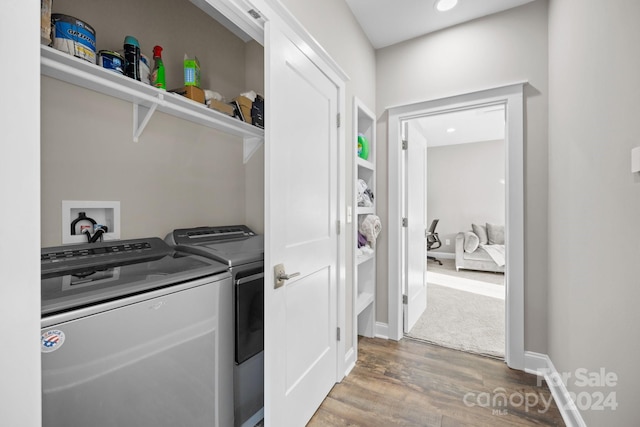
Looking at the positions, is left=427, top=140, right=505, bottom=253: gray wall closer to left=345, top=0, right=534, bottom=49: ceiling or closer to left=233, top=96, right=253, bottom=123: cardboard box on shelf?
left=345, top=0, right=534, bottom=49: ceiling

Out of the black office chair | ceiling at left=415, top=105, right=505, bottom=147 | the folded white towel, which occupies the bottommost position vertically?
the black office chair

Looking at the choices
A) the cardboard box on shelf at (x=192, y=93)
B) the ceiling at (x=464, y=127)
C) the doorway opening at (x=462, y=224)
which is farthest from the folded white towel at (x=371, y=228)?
the ceiling at (x=464, y=127)

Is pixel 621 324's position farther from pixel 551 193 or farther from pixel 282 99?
pixel 282 99

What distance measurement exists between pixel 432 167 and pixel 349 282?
5.71m

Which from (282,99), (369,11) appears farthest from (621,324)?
(369,11)

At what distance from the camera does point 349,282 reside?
2068mm

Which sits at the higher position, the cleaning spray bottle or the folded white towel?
the cleaning spray bottle

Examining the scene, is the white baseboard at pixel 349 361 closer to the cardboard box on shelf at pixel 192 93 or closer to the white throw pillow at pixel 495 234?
the cardboard box on shelf at pixel 192 93

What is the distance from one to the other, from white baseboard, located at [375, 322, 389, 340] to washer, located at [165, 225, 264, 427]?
1.36 metres

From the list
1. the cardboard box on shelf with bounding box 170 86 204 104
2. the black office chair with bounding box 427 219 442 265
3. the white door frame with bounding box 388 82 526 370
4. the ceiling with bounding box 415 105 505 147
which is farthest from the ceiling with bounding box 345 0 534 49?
the black office chair with bounding box 427 219 442 265

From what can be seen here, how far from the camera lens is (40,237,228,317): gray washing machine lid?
824 millimetres

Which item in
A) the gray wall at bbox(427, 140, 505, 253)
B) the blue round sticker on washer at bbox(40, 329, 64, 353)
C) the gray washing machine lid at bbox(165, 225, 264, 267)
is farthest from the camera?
the gray wall at bbox(427, 140, 505, 253)

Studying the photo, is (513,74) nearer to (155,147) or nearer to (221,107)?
(221,107)

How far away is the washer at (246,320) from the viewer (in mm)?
1315
